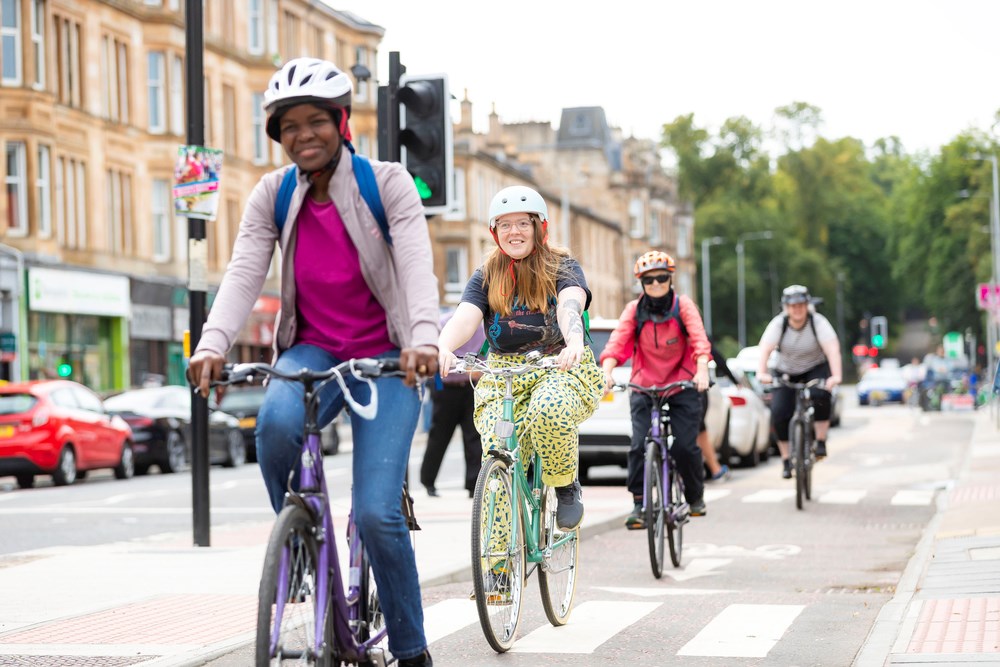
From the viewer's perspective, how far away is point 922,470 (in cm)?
2302

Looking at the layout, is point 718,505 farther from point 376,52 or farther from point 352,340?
point 376,52

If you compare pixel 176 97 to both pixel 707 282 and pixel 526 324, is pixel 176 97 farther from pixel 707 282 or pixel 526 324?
pixel 707 282

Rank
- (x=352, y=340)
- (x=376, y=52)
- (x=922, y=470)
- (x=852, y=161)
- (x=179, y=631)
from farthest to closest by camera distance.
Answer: (x=852, y=161) → (x=376, y=52) → (x=922, y=470) → (x=179, y=631) → (x=352, y=340)

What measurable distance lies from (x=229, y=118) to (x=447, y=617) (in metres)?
43.0

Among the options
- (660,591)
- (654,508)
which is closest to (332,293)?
(660,591)

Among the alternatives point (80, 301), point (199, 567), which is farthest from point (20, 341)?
point (199, 567)

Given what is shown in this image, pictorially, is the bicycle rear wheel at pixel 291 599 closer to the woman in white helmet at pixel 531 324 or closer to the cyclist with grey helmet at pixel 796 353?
the woman in white helmet at pixel 531 324

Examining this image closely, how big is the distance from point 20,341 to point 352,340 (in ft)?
112

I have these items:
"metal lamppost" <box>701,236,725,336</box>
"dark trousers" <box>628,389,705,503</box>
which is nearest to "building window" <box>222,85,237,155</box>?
"dark trousers" <box>628,389,705,503</box>

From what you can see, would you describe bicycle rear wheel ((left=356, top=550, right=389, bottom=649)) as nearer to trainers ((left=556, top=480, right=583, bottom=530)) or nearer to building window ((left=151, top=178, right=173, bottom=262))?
trainers ((left=556, top=480, right=583, bottom=530))

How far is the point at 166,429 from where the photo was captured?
93.5 ft

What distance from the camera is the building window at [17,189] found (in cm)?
3831

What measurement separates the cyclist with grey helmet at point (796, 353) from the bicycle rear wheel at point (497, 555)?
8.29 m

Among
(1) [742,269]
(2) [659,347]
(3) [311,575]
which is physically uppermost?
(1) [742,269]
